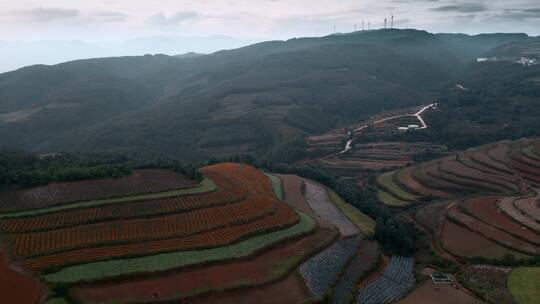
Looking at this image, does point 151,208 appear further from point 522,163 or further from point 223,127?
point 223,127

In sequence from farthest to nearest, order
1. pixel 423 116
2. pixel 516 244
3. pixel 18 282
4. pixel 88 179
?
pixel 423 116
pixel 88 179
pixel 516 244
pixel 18 282

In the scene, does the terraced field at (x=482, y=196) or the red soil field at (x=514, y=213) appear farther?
the red soil field at (x=514, y=213)

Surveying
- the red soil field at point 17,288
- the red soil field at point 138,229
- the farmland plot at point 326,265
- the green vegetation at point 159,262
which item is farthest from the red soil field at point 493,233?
the red soil field at point 17,288

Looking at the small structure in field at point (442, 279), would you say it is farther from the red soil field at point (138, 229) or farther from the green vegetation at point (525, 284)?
the red soil field at point (138, 229)

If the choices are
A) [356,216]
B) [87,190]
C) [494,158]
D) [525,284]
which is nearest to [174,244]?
[87,190]

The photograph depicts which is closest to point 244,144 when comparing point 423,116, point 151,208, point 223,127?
point 223,127

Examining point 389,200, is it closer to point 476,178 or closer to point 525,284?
point 476,178

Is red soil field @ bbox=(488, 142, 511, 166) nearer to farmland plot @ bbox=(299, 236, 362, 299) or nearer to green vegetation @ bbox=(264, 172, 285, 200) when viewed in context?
green vegetation @ bbox=(264, 172, 285, 200)
